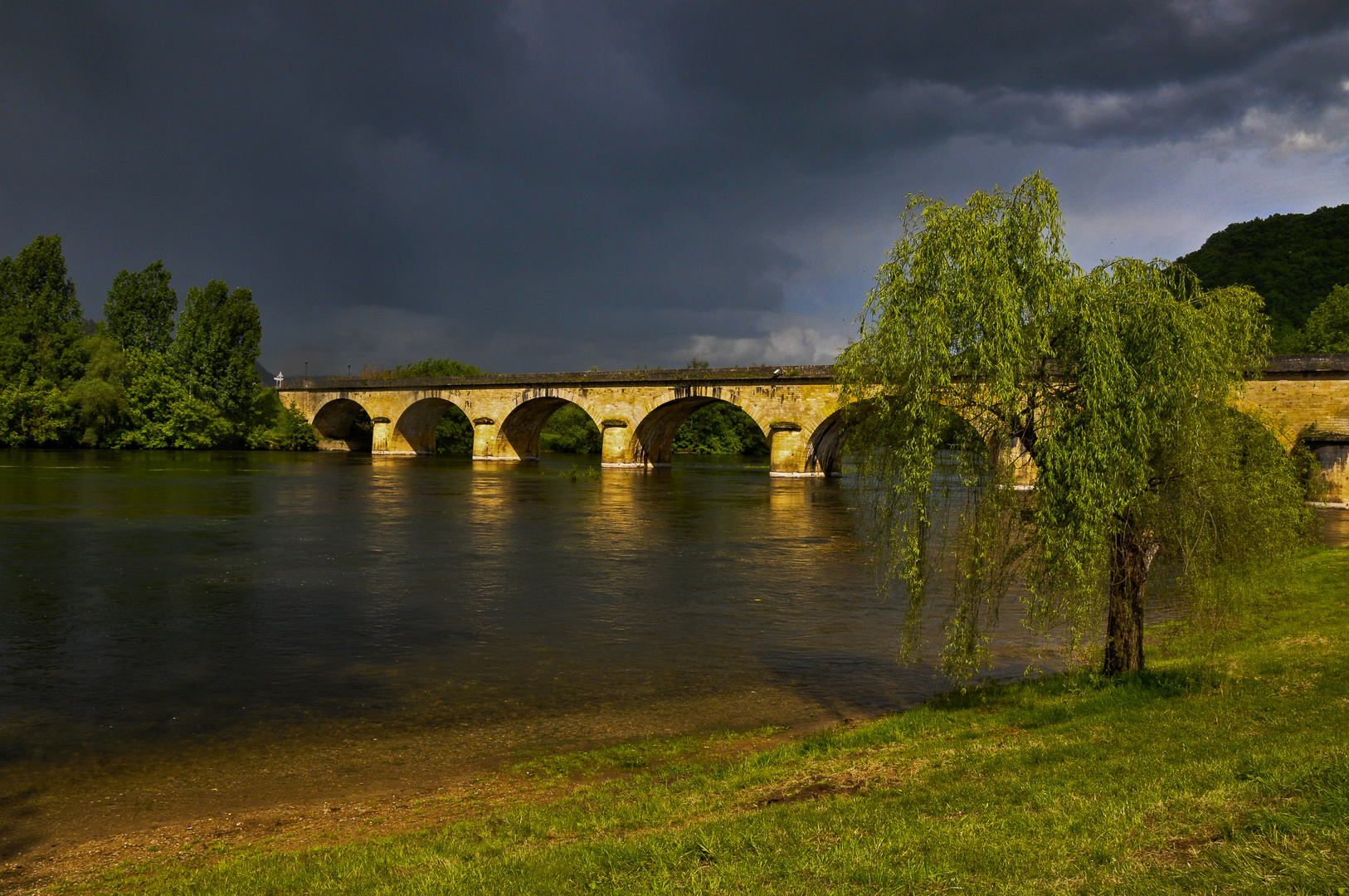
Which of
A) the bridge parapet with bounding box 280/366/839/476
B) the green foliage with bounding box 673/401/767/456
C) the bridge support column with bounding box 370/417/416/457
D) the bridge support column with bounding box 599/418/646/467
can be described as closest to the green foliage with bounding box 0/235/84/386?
the bridge parapet with bounding box 280/366/839/476

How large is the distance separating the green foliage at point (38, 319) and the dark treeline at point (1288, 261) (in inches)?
3388

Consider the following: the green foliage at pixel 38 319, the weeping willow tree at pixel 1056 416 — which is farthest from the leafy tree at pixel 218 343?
the weeping willow tree at pixel 1056 416

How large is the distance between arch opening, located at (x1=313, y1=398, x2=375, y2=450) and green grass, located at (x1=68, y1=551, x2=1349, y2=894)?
7483cm

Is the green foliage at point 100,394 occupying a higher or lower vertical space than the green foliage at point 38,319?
lower

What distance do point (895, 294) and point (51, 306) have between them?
251 ft

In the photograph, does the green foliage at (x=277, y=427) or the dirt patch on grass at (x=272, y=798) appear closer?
the dirt patch on grass at (x=272, y=798)

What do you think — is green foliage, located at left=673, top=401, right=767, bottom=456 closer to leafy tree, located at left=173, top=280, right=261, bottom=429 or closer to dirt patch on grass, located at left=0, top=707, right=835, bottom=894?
leafy tree, located at left=173, top=280, right=261, bottom=429

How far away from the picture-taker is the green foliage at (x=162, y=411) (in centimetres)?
6750

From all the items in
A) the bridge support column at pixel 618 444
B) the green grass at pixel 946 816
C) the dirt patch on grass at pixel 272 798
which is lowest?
the dirt patch on grass at pixel 272 798

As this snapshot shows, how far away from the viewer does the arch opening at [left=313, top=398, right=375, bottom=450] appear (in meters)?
79.1

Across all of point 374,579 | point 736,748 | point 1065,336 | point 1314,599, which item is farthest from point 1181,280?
point 374,579

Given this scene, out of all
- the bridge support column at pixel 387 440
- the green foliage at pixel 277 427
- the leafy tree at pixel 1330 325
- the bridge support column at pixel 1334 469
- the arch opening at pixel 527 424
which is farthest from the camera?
the green foliage at pixel 277 427

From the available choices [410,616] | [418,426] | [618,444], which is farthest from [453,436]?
[410,616]

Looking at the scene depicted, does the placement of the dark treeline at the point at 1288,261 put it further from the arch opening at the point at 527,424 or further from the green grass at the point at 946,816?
the green grass at the point at 946,816
